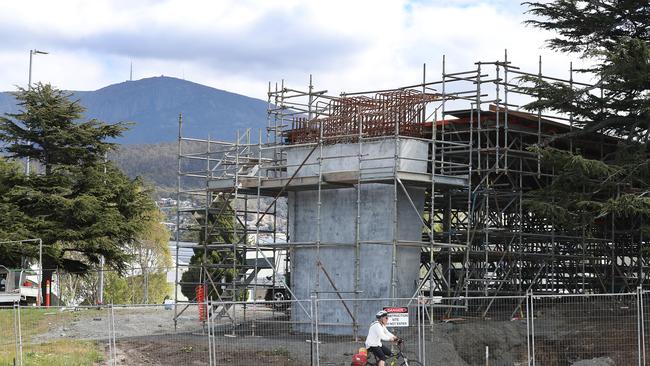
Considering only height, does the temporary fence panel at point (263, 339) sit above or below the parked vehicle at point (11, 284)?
below

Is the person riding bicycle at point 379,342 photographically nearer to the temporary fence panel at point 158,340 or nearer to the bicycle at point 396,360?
the bicycle at point 396,360

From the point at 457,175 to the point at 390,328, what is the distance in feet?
24.0

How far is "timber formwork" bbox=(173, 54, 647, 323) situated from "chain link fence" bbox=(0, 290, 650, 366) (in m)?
1.10

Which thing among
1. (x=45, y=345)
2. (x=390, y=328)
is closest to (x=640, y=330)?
(x=390, y=328)

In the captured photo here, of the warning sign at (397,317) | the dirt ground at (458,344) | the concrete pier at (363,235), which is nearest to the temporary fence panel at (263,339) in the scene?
the dirt ground at (458,344)

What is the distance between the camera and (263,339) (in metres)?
34.4

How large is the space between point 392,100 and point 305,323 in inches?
308

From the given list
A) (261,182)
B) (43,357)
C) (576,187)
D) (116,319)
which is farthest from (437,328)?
(116,319)

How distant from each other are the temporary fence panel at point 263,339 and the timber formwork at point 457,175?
1.55 metres

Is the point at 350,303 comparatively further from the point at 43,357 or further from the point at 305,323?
the point at 43,357

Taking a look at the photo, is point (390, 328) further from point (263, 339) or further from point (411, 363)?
point (411, 363)

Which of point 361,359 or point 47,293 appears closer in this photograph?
point 361,359

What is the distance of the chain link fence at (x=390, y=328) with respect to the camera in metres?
29.3

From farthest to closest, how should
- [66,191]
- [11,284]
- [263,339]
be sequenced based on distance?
[66,191], [11,284], [263,339]
